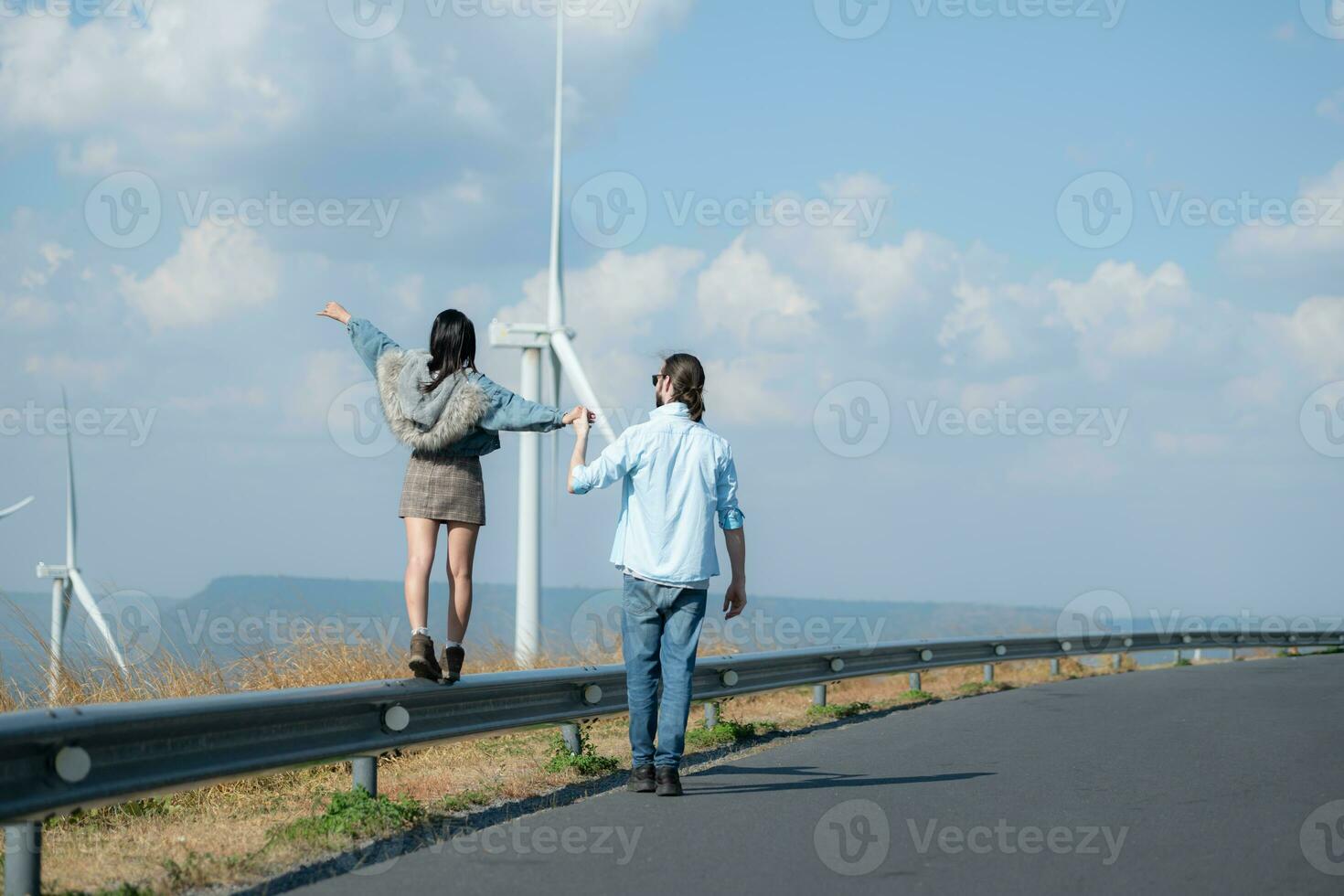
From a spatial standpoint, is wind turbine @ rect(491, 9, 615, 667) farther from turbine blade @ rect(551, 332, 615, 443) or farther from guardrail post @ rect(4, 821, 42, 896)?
guardrail post @ rect(4, 821, 42, 896)

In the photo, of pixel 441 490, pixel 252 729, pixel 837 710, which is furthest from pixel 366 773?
pixel 837 710

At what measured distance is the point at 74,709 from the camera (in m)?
4.46

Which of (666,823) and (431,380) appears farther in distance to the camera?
(431,380)

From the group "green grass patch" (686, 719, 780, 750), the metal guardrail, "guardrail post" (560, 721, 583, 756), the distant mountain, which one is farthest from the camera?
"green grass patch" (686, 719, 780, 750)

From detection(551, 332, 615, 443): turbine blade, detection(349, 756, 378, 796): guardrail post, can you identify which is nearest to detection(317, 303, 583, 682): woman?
detection(349, 756, 378, 796): guardrail post

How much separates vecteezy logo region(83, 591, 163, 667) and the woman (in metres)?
2.97

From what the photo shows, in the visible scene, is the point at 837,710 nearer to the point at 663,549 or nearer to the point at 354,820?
the point at 663,549

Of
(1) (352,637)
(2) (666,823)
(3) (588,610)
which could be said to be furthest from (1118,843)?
(3) (588,610)

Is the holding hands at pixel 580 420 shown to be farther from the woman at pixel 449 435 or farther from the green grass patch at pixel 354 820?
the green grass patch at pixel 354 820

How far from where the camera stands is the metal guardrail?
4305 mm

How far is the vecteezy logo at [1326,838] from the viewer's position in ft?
17.3

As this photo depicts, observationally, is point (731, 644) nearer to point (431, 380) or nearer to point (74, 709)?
point (431, 380)

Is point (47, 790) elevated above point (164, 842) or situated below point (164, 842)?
above

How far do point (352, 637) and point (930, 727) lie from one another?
4.41 meters
